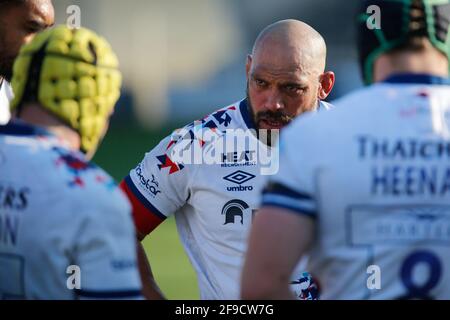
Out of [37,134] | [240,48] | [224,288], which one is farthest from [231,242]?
[240,48]

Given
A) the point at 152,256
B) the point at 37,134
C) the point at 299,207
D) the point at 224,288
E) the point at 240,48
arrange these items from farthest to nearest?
the point at 240,48, the point at 152,256, the point at 224,288, the point at 37,134, the point at 299,207

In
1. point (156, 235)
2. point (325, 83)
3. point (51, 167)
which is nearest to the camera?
point (51, 167)

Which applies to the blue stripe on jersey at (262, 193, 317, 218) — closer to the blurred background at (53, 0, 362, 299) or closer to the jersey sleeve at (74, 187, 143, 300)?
the jersey sleeve at (74, 187, 143, 300)

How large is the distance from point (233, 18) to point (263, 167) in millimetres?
16487

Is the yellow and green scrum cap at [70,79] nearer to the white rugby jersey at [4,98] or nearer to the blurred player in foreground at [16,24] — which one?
the blurred player in foreground at [16,24]

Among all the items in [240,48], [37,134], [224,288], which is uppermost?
[240,48]

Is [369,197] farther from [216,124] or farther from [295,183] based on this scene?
[216,124]

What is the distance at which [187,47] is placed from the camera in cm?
2114

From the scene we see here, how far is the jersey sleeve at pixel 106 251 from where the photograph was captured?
10.5 ft

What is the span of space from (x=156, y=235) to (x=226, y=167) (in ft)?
27.9

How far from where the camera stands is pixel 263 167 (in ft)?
16.6

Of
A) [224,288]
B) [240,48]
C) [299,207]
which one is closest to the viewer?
[299,207]

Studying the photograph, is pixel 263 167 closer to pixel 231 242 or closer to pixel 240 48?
pixel 231 242

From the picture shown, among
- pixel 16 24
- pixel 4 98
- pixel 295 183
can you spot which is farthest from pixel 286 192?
pixel 4 98
